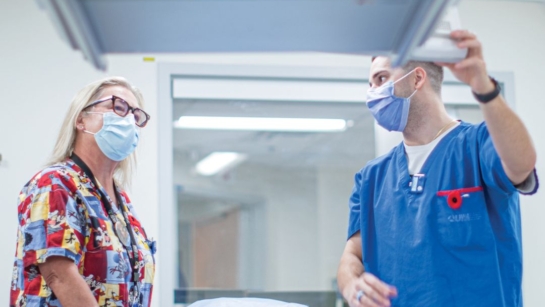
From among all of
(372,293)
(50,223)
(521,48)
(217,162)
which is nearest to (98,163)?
(50,223)

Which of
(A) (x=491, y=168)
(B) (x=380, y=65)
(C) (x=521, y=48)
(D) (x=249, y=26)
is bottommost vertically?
(A) (x=491, y=168)

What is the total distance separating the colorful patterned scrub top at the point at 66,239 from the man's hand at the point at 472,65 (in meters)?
0.99

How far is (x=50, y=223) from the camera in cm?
151

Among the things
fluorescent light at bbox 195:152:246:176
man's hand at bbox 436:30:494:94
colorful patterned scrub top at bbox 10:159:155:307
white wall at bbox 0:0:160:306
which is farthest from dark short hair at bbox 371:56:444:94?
fluorescent light at bbox 195:152:246:176

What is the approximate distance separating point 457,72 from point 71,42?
0.60m

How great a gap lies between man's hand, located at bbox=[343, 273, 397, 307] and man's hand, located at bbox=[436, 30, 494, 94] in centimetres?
44

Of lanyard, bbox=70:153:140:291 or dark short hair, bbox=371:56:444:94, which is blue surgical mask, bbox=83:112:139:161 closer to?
lanyard, bbox=70:153:140:291

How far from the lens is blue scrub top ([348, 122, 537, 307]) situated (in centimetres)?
141

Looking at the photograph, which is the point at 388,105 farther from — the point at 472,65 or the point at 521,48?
the point at 521,48

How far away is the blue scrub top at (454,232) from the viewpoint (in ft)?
4.63

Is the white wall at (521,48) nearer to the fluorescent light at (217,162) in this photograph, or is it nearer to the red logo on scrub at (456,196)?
the red logo on scrub at (456,196)

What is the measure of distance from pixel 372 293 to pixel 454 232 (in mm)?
299

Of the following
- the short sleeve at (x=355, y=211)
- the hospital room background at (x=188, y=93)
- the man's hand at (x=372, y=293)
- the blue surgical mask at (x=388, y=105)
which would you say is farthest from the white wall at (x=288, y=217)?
the man's hand at (x=372, y=293)

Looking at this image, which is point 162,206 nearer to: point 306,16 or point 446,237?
point 446,237
